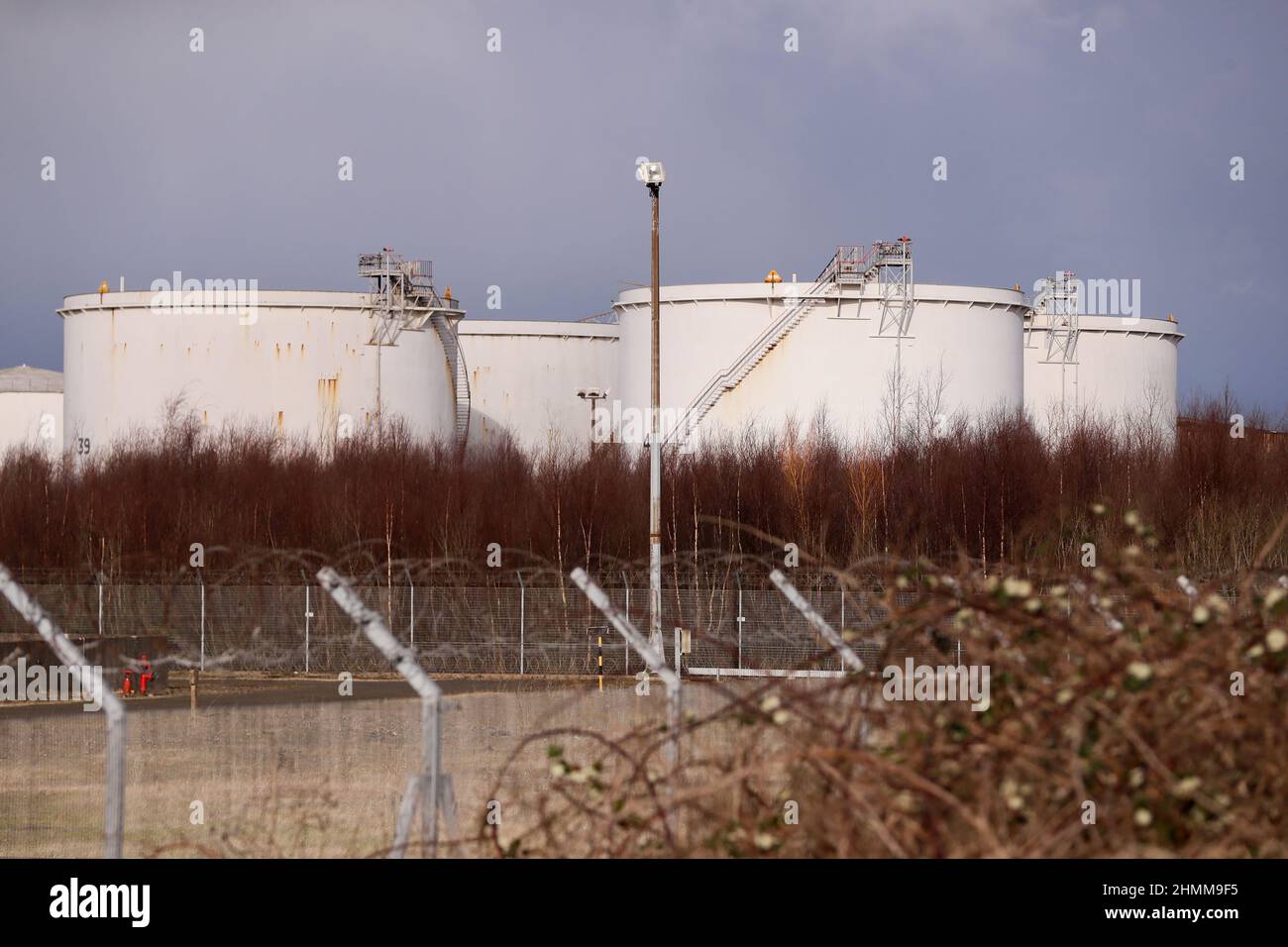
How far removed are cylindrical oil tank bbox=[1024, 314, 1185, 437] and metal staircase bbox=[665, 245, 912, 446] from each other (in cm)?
1044

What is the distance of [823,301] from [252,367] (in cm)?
1673

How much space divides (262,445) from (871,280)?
1764 cm

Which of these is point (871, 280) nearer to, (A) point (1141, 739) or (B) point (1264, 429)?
(B) point (1264, 429)

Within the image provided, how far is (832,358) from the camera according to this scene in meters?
43.5

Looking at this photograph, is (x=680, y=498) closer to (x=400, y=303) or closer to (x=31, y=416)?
(x=400, y=303)

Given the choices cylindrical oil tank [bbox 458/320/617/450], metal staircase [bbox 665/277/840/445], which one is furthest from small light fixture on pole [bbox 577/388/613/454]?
metal staircase [bbox 665/277/840/445]

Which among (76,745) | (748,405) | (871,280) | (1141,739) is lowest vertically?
(76,745)

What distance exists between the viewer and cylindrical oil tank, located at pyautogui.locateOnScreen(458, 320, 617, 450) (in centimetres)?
5691

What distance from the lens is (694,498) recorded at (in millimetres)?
39938

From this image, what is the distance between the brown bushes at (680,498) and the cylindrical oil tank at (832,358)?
1.05m

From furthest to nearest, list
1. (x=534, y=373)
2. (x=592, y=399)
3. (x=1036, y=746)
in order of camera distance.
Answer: (x=534, y=373) < (x=592, y=399) < (x=1036, y=746)

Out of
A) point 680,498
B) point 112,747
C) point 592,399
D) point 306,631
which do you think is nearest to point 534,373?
point 592,399
